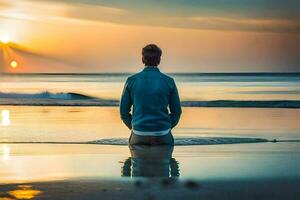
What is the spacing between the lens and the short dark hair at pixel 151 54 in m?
7.95

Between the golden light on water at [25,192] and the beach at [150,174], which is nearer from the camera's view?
the golden light on water at [25,192]

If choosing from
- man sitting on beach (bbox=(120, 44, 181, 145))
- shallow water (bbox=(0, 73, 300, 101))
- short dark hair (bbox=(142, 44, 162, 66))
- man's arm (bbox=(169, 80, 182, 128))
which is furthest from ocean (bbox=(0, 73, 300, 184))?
shallow water (bbox=(0, 73, 300, 101))

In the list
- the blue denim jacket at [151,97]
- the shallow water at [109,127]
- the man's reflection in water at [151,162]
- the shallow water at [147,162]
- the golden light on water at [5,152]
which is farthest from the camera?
the shallow water at [109,127]

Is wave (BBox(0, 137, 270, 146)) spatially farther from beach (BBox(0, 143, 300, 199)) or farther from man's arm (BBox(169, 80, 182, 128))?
man's arm (BBox(169, 80, 182, 128))

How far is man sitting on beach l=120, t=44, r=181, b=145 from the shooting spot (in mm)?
7930

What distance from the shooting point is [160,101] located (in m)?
7.93

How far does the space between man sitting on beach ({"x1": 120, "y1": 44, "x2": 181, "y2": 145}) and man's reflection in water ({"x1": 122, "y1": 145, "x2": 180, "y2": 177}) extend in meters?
0.09

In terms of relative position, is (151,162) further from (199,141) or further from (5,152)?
(199,141)

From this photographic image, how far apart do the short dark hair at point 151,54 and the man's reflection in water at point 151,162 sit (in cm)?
106

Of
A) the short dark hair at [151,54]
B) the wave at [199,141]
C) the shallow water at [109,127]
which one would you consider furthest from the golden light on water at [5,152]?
the short dark hair at [151,54]

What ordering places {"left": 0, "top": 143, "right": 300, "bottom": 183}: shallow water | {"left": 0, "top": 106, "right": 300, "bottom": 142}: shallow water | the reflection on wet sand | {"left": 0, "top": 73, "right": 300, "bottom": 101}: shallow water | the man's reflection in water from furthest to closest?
1. {"left": 0, "top": 73, "right": 300, "bottom": 101}: shallow water
2. {"left": 0, "top": 106, "right": 300, "bottom": 142}: shallow water
3. the man's reflection in water
4. {"left": 0, "top": 143, "right": 300, "bottom": 183}: shallow water
5. the reflection on wet sand

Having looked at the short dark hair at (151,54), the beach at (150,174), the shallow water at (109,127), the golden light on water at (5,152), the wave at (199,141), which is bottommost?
the beach at (150,174)

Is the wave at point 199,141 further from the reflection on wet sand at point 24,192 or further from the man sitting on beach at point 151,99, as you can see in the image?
the reflection on wet sand at point 24,192

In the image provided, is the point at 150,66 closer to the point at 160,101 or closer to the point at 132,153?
the point at 160,101
